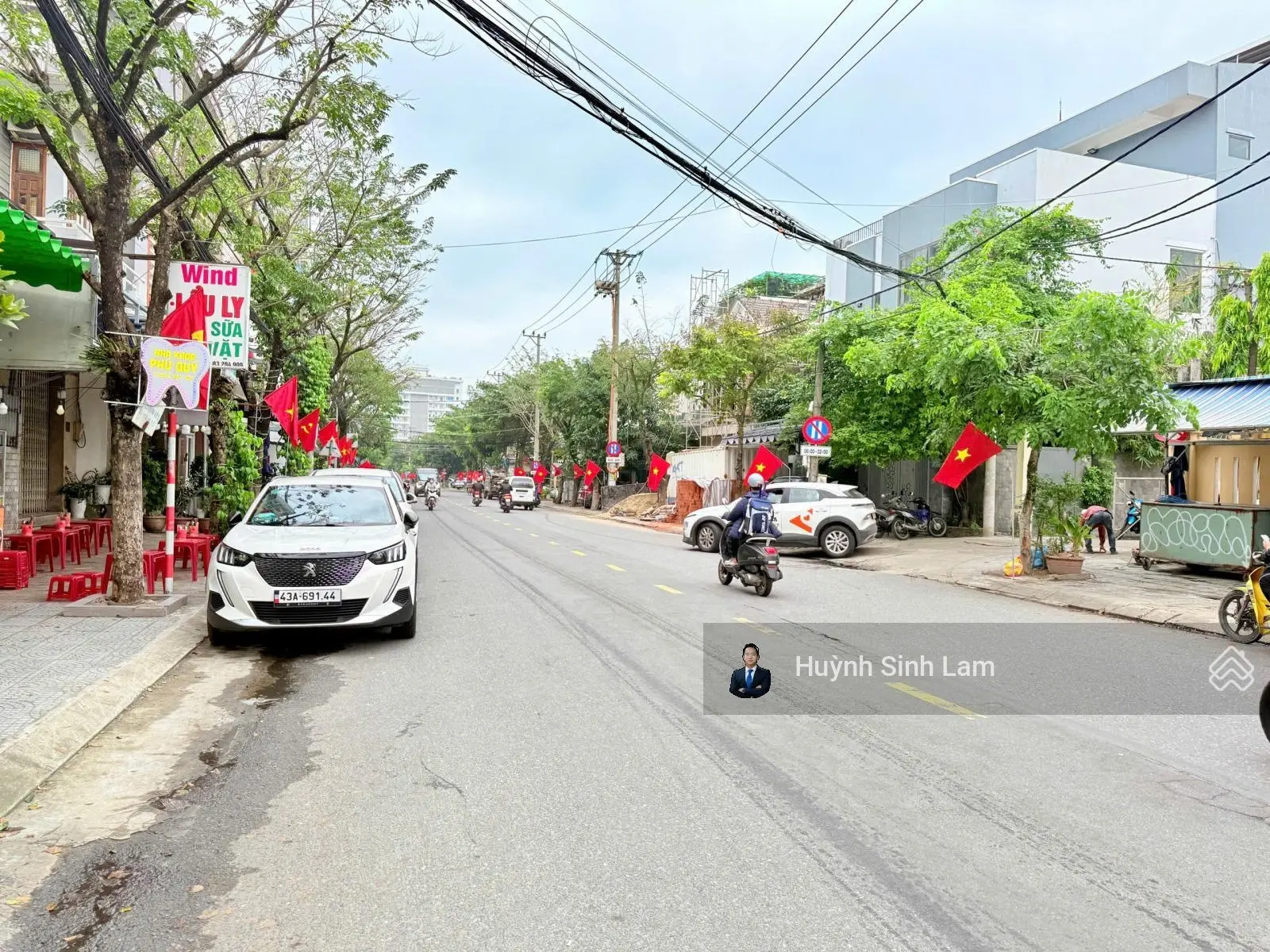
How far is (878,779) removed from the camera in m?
4.86

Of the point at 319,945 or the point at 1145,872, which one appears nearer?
the point at 319,945

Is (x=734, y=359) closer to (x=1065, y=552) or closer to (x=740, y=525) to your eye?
(x=1065, y=552)

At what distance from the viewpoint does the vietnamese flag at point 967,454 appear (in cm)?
1498

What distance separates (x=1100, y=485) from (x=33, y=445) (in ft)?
79.5

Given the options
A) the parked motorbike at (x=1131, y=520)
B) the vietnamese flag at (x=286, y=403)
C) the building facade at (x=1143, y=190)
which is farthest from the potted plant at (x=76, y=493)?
the parked motorbike at (x=1131, y=520)

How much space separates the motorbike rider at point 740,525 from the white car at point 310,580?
5.23 m

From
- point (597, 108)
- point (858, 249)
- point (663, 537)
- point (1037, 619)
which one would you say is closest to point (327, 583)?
point (597, 108)

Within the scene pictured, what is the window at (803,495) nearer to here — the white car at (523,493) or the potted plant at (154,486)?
the potted plant at (154,486)

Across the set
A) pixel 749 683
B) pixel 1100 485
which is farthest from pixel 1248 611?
pixel 1100 485

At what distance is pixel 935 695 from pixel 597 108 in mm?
7249

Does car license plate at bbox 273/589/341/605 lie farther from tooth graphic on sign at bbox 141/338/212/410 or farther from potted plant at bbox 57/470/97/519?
potted plant at bbox 57/470/97/519

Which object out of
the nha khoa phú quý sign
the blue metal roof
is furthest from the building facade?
the nha khoa phú quý sign

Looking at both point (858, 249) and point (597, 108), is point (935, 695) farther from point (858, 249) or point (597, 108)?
point (858, 249)

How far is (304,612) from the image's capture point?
7957 millimetres
